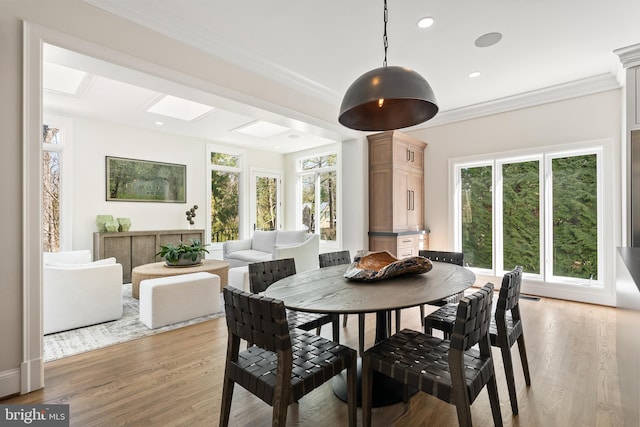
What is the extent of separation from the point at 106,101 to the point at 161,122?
0.99 m

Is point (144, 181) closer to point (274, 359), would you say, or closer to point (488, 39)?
point (274, 359)

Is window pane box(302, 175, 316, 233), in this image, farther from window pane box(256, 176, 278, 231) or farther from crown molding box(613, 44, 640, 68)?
crown molding box(613, 44, 640, 68)

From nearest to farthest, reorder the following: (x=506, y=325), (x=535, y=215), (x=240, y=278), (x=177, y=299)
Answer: (x=506, y=325) < (x=177, y=299) < (x=240, y=278) < (x=535, y=215)

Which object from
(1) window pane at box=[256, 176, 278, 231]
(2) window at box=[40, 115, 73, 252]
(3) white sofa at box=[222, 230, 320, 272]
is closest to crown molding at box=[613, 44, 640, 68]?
(3) white sofa at box=[222, 230, 320, 272]

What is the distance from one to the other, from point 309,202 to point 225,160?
7.05 feet

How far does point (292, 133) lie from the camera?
6.04 m

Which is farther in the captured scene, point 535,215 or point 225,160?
point 225,160

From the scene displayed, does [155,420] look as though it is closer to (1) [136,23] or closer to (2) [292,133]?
(1) [136,23]

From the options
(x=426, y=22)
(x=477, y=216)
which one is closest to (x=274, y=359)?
(x=426, y=22)

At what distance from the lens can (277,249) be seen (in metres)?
4.60

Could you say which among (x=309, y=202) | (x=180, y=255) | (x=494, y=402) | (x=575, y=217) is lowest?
(x=494, y=402)

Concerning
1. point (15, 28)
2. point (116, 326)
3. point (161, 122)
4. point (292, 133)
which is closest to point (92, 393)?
point (116, 326)

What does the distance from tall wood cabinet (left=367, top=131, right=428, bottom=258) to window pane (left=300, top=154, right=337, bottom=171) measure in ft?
7.19

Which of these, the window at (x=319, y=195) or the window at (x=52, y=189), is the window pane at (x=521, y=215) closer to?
the window at (x=319, y=195)
